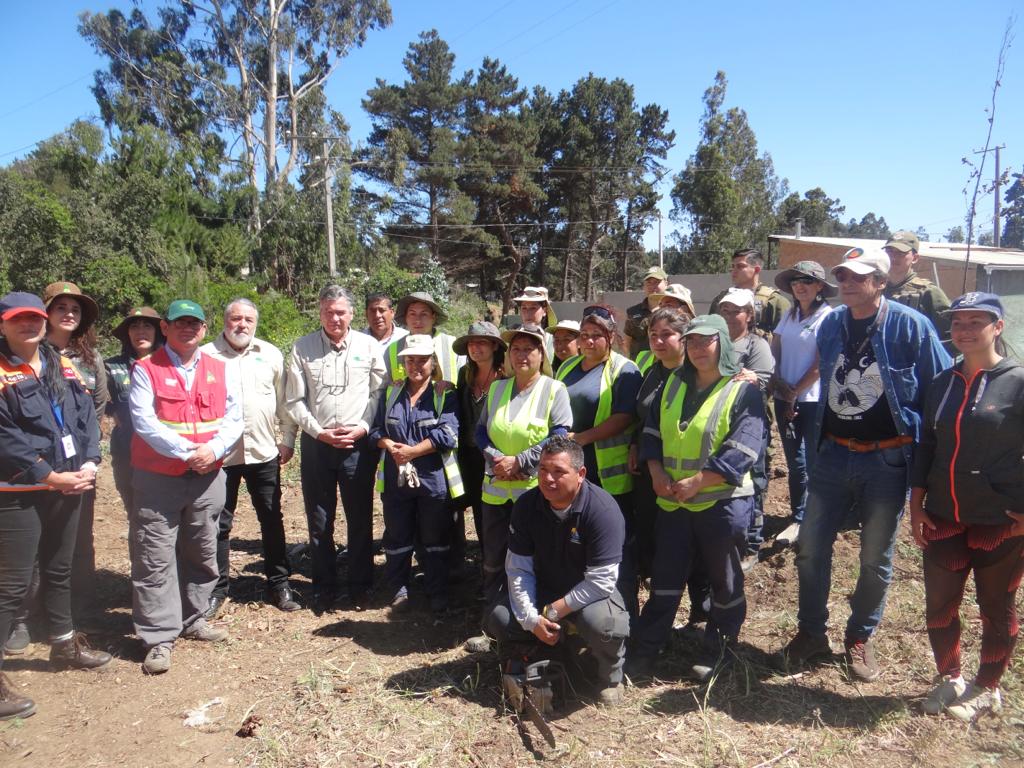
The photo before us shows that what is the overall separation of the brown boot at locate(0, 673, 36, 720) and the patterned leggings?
179 inches

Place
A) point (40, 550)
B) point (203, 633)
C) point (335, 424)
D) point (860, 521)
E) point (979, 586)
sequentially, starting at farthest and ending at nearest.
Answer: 1. point (335, 424)
2. point (203, 633)
3. point (40, 550)
4. point (860, 521)
5. point (979, 586)

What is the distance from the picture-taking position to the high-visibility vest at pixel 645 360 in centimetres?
454

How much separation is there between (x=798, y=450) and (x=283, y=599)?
3.91 metres

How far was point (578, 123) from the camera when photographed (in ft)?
120

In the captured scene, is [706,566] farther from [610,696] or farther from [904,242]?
[904,242]

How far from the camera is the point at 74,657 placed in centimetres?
406

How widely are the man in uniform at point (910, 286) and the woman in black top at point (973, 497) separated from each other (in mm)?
1795

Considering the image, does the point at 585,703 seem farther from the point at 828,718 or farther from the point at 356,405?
the point at 356,405

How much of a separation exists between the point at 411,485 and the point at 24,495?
2.13 metres

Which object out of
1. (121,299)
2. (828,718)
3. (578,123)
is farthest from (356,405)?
(578,123)

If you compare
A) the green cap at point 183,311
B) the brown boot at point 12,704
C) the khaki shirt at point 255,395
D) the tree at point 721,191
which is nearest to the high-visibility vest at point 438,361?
the khaki shirt at point 255,395

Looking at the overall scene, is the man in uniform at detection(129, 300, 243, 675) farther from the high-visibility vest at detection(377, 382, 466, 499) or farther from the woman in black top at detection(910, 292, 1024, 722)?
the woman in black top at detection(910, 292, 1024, 722)

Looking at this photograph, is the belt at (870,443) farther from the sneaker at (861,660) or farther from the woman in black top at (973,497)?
the sneaker at (861,660)

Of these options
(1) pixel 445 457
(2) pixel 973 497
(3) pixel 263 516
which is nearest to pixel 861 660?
(2) pixel 973 497
